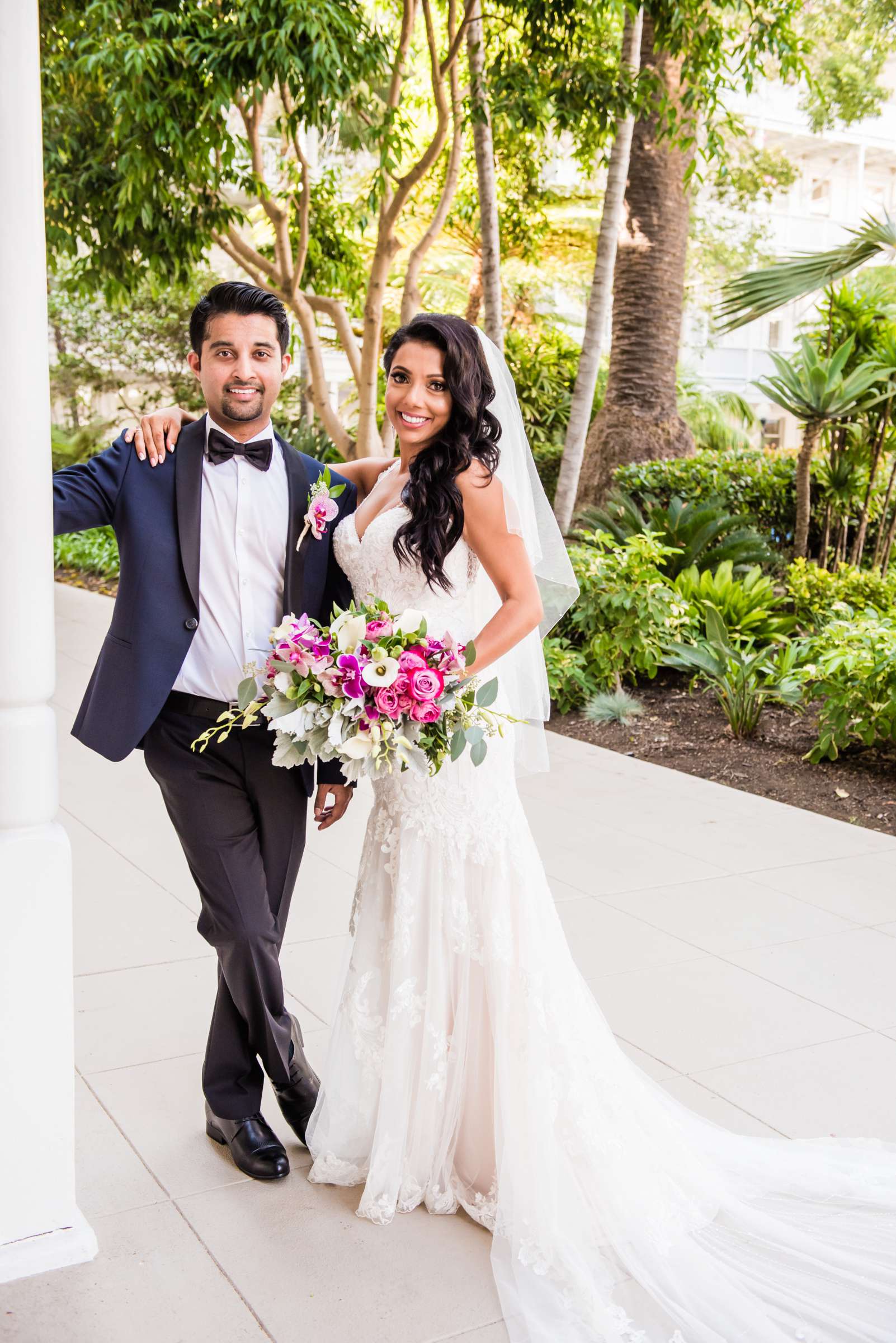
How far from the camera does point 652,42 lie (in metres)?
10.5

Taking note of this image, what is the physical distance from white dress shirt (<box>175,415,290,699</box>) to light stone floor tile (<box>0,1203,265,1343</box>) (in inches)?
48.3

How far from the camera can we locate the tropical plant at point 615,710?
835cm

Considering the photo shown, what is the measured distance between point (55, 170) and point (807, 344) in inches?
226

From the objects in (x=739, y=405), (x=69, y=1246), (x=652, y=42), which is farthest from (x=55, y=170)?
(x=739, y=405)

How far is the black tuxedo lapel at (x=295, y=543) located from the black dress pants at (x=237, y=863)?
31 centimetres

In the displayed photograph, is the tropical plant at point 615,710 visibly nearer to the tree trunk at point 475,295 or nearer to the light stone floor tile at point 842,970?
the light stone floor tile at point 842,970

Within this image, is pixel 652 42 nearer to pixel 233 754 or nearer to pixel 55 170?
pixel 55 170

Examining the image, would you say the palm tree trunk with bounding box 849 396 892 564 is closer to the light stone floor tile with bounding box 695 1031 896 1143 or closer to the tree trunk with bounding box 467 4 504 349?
the tree trunk with bounding box 467 4 504 349

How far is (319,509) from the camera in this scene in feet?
9.85

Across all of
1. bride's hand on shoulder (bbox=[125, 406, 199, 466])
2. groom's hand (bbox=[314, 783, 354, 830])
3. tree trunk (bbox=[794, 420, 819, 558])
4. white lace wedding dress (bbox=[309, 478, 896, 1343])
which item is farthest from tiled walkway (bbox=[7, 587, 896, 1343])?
tree trunk (bbox=[794, 420, 819, 558])

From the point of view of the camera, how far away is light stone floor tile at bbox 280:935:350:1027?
4047 millimetres

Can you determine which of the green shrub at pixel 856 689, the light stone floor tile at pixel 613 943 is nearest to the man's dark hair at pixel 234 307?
the light stone floor tile at pixel 613 943

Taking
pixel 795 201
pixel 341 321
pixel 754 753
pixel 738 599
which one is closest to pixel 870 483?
pixel 738 599

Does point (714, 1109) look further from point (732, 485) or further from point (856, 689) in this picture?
point (732, 485)
